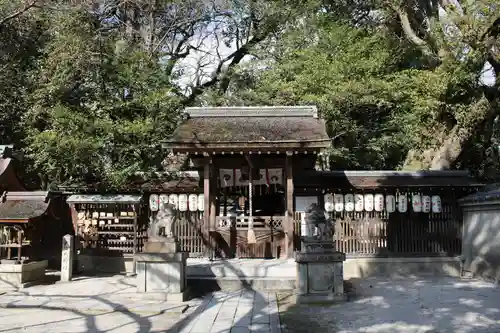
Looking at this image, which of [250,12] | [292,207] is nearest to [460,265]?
[292,207]

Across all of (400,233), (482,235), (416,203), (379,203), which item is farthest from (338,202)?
(482,235)

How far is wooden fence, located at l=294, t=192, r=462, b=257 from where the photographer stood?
1455cm

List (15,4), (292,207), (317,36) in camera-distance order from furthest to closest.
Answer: (317,36)
(15,4)
(292,207)

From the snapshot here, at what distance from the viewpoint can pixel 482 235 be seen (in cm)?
1332

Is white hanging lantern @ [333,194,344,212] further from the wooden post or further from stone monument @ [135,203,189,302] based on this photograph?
stone monument @ [135,203,189,302]

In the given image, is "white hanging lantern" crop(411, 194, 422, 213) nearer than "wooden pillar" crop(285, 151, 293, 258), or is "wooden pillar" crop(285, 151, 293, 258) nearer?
"wooden pillar" crop(285, 151, 293, 258)

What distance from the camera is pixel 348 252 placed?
1448 cm

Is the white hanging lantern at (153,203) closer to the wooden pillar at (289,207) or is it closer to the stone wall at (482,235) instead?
the wooden pillar at (289,207)

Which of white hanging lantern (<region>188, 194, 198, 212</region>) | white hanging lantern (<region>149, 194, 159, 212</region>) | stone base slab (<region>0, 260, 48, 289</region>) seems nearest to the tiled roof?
stone base slab (<region>0, 260, 48, 289</region>)

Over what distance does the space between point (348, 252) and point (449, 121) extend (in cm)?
955

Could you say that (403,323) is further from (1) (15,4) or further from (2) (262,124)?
(1) (15,4)

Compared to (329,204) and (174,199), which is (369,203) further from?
(174,199)

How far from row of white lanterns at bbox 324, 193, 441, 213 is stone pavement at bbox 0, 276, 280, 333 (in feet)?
15.9

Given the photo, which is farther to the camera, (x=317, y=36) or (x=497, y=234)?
(x=317, y=36)
